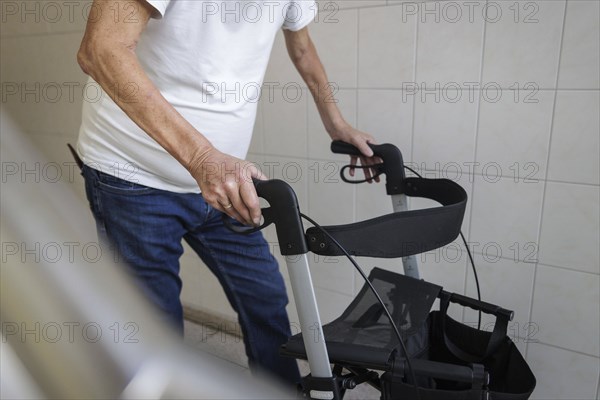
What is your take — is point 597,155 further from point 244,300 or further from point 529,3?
point 244,300

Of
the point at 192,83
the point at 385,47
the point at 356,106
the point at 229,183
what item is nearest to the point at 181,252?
the point at 192,83

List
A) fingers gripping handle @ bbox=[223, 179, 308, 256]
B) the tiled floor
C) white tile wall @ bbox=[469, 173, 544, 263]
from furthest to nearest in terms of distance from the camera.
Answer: the tiled floor
white tile wall @ bbox=[469, 173, 544, 263]
fingers gripping handle @ bbox=[223, 179, 308, 256]

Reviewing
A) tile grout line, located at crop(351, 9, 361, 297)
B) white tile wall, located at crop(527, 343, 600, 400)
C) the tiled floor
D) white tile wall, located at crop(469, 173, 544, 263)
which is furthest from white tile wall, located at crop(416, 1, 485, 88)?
the tiled floor

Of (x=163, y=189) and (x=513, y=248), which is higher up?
(x=163, y=189)

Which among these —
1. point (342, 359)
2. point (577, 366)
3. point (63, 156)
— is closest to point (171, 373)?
point (342, 359)

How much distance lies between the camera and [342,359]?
84 cm

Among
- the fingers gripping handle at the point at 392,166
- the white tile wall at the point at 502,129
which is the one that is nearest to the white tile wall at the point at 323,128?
the white tile wall at the point at 502,129

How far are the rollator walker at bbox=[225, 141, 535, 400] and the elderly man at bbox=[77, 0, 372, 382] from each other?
10cm

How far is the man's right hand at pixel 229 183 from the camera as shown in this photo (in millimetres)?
747

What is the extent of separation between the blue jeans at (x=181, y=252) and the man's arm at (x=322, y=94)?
0.33 meters

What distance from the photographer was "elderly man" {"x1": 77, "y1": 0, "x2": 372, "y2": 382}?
2.63 ft

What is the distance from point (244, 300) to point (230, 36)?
63 cm

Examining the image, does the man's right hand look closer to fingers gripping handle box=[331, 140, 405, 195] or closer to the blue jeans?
the blue jeans

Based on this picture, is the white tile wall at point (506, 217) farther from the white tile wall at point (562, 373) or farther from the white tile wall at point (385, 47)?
the white tile wall at point (385, 47)
